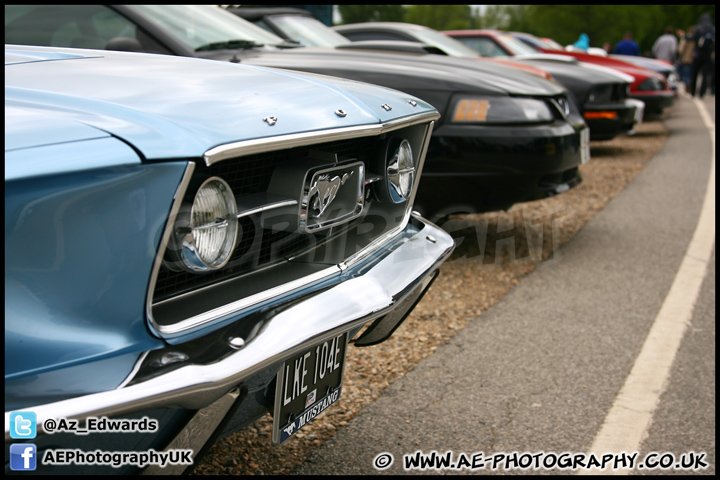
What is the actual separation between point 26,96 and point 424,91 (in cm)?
284

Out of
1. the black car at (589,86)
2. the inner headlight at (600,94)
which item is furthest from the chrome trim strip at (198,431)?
the inner headlight at (600,94)

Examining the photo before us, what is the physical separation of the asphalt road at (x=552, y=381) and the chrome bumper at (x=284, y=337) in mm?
652

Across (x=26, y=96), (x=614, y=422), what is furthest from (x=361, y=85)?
(x=614, y=422)

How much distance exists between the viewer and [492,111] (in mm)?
3975

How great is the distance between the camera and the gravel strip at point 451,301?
Result: 2.21 metres

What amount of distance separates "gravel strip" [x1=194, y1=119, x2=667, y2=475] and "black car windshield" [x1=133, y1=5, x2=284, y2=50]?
1769mm

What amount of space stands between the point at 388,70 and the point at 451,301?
143 cm

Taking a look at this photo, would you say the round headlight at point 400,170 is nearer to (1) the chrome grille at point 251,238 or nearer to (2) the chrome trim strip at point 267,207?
(1) the chrome grille at point 251,238

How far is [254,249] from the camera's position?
1.71 m

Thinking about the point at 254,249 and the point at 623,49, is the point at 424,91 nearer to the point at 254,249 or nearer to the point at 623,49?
the point at 254,249

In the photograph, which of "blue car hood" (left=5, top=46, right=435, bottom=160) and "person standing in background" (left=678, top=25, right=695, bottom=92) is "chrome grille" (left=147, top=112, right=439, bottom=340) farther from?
"person standing in background" (left=678, top=25, right=695, bottom=92)

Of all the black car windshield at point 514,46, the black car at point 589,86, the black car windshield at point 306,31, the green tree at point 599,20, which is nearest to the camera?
the black car windshield at point 306,31

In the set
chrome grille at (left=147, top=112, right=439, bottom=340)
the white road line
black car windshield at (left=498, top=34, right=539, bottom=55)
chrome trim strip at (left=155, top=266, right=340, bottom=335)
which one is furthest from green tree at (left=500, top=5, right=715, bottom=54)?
chrome trim strip at (left=155, top=266, right=340, bottom=335)

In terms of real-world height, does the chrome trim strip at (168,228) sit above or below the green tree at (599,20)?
below
